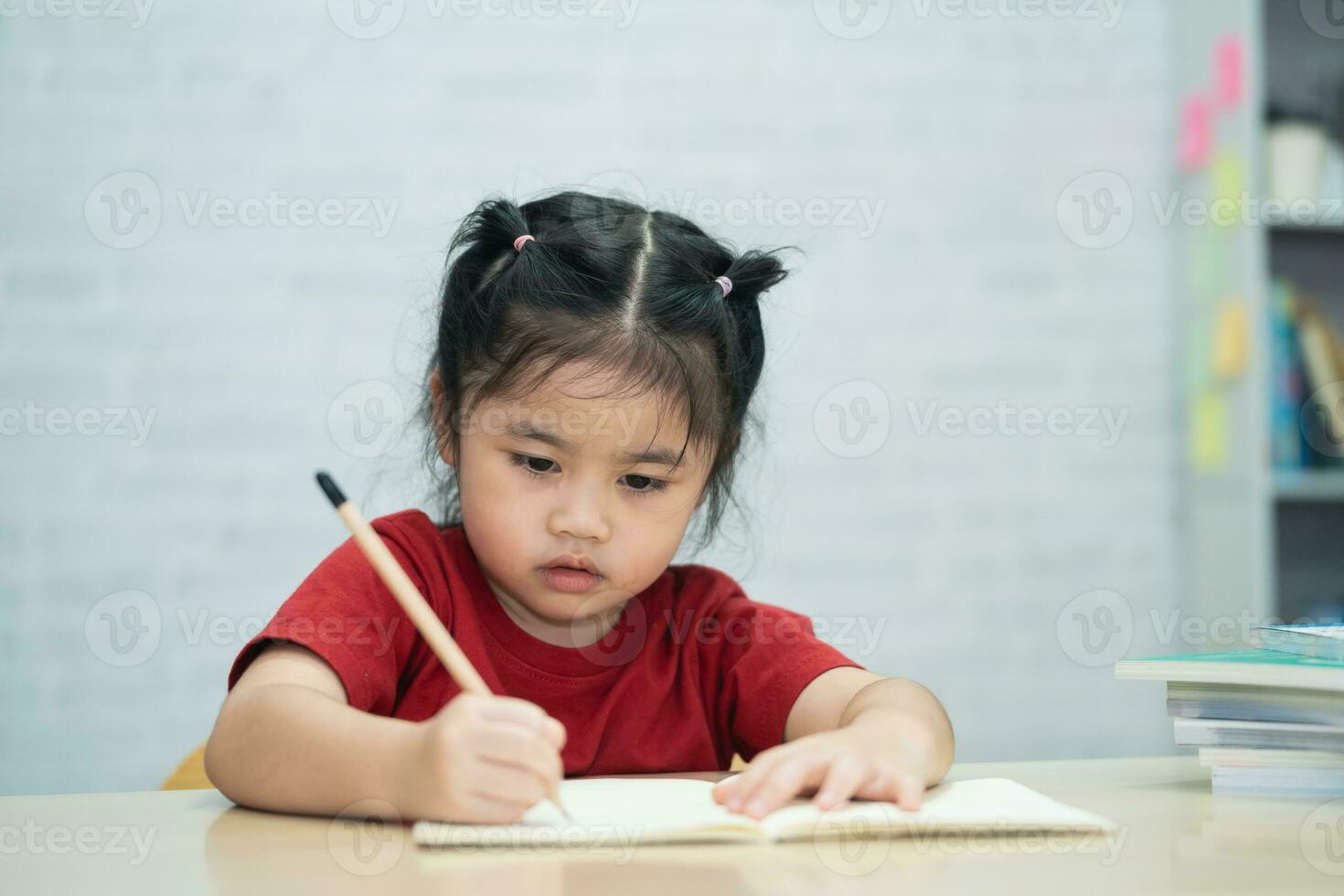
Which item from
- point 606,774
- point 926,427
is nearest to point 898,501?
point 926,427

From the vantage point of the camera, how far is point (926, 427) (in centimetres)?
241

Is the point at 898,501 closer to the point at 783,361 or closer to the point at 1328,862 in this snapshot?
the point at 783,361

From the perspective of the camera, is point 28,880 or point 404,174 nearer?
point 28,880

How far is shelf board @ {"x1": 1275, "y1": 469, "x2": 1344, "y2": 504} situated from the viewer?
2.27 m

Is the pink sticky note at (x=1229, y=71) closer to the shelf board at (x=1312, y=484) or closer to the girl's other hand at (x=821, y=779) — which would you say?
the shelf board at (x=1312, y=484)

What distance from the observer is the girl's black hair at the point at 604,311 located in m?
1.05

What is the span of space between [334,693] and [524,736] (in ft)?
0.91

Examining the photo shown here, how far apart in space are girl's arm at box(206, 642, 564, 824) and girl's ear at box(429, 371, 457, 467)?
30 centimetres

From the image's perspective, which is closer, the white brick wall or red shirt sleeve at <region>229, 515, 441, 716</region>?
red shirt sleeve at <region>229, 515, 441, 716</region>

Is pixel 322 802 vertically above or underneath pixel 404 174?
underneath

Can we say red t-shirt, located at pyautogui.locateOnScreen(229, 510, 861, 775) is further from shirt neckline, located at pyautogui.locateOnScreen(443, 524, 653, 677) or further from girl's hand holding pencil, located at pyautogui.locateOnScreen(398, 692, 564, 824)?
girl's hand holding pencil, located at pyautogui.locateOnScreen(398, 692, 564, 824)

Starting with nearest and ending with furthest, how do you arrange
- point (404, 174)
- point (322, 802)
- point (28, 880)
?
point (28, 880) → point (322, 802) → point (404, 174)

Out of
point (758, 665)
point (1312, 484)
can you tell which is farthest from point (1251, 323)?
point (758, 665)

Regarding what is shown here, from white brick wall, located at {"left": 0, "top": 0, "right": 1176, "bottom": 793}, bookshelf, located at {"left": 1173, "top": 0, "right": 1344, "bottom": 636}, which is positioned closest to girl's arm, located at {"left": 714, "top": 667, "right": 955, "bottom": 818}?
white brick wall, located at {"left": 0, "top": 0, "right": 1176, "bottom": 793}
